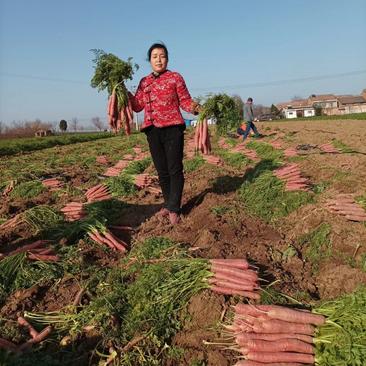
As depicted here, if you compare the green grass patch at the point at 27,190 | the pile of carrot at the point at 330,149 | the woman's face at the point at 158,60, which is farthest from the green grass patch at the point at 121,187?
the pile of carrot at the point at 330,149

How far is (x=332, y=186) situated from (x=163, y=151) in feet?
9.16

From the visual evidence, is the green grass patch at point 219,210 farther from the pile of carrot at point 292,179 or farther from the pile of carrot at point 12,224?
the pile of carrot at point 12,224

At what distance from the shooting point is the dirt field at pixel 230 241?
313cm

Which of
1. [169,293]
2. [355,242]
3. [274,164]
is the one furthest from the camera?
[274,164]

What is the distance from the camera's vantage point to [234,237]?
4547 millimetres

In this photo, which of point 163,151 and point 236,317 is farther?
point 163,151

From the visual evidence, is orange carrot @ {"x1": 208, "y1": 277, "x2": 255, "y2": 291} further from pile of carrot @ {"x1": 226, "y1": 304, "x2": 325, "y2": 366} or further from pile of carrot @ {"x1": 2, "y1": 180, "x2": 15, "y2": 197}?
pile of carrot @ {"x1": 2, "y1": 180, "x2": 15, "y2": 197}

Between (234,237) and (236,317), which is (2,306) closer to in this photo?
(236,317)

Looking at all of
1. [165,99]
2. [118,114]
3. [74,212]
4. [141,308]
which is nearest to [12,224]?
[74,212]

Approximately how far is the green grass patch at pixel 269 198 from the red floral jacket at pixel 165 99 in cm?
169

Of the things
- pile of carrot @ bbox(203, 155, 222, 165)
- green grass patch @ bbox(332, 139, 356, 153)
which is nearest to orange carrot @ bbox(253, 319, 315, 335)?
pile of carrot @ bbox(203, 155, 222, 165)

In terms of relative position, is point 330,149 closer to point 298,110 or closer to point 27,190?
point 27,190

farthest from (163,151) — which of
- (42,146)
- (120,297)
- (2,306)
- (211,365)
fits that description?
(42,146)

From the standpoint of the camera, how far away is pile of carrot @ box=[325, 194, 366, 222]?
15.7ft
